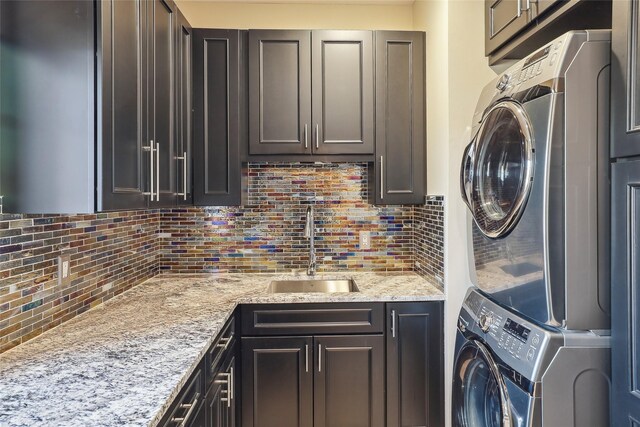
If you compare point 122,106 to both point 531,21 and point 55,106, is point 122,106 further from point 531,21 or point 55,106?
point 531,21

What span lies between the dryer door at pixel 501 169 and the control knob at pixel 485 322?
0.97 feet

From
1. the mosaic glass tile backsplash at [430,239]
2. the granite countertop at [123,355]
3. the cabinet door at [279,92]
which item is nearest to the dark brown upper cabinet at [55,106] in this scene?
the granite countertop at [123,355]

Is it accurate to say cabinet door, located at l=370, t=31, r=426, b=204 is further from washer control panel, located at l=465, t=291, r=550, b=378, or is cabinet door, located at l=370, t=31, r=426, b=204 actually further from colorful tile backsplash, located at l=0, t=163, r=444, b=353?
washer control panel, located at l=465, t=291, r=550, b=378

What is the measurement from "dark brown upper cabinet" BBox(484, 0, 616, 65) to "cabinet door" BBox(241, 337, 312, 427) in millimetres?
1696

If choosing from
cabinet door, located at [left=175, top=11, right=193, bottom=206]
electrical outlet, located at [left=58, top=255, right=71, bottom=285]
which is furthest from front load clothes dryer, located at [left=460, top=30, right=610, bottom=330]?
electrical outlet, located at [left=58, top=255, right=71, bottom=285]

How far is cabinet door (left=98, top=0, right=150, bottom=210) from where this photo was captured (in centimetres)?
122

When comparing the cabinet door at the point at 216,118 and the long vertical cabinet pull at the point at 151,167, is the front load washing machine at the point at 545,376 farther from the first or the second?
the cabinet door at the point at 216,118

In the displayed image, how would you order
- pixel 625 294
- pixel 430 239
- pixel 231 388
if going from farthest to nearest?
1. pixel 430 239
2. pixel 231 388
3. pixel 625 294

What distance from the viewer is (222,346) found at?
66.3 inches

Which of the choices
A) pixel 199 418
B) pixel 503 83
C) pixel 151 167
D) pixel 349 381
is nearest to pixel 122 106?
pixel 151 167

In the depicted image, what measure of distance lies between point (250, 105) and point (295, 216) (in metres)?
0.77

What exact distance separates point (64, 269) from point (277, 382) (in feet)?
3.76

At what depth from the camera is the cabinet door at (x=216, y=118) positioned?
232cm

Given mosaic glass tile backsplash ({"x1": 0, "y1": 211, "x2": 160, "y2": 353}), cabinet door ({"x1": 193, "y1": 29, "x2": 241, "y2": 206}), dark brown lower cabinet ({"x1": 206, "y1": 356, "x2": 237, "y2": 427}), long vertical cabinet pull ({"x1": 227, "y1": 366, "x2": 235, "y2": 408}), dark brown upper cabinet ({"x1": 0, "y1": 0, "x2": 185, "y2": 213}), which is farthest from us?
cabinet door ({"x1": 193, "y1": 29, "x2": 241, "y2": 206})
